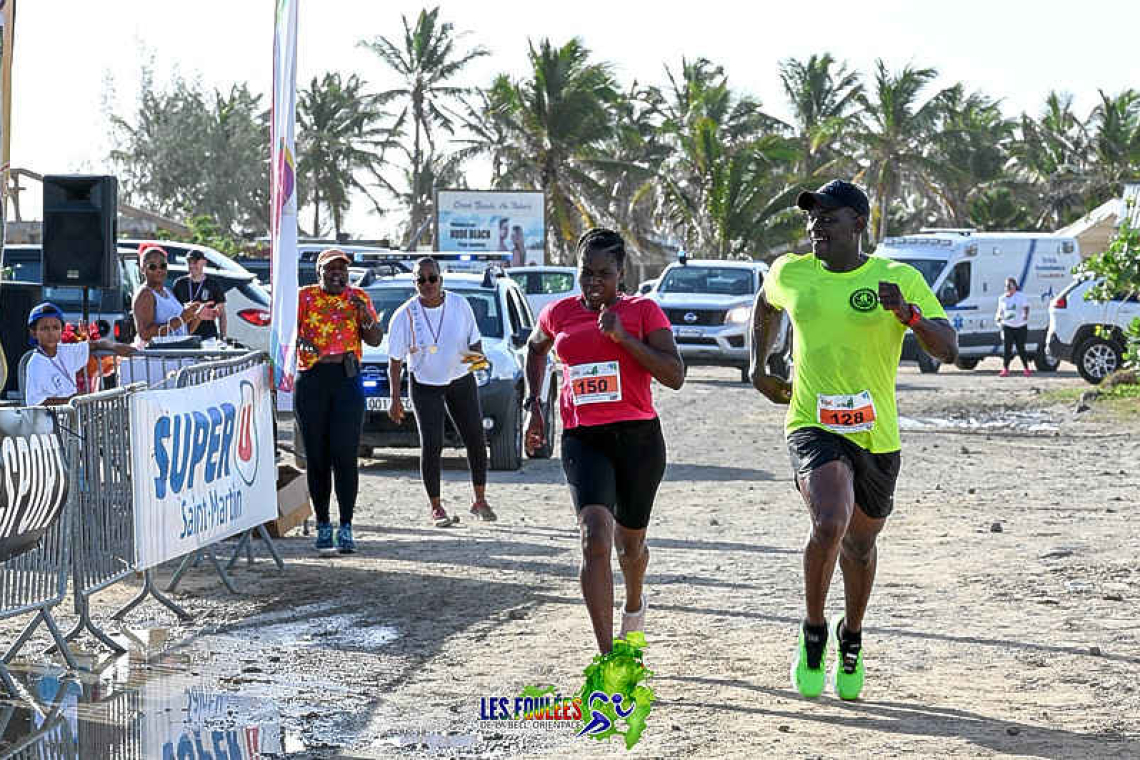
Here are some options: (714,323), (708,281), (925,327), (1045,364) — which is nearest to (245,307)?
(714,323)

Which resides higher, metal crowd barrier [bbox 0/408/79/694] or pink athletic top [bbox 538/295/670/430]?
pink athletic top [bbox 538/295/670/430]

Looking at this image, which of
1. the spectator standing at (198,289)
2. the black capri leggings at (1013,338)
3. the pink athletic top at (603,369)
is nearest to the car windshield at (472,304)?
the spectator standing at (198,289)

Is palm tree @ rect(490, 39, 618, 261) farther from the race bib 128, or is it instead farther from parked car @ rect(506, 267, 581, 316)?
the race bib 128

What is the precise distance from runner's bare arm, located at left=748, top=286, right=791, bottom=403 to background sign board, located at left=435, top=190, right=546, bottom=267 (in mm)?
46578

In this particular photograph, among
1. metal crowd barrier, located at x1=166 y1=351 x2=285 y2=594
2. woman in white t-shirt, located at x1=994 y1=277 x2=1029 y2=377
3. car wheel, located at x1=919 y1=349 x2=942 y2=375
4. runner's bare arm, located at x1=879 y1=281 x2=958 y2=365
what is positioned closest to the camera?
runner's bare arm, located at x1=879 y1=281 x2=958 y2=365

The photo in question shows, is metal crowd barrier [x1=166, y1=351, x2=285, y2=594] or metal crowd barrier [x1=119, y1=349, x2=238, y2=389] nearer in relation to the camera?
metal crowd barrier [x1=166, y1=351, x2=285, y2=594]

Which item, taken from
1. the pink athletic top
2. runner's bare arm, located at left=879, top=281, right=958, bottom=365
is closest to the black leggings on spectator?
the pink athletic top

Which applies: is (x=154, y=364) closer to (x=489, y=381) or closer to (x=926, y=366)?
(x=489, y=381)

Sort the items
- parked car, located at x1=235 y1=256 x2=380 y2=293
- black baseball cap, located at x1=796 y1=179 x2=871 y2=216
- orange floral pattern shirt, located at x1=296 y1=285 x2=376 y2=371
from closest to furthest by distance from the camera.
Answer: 1. black baseball cap, located at x1=796 y1=179 x2=871 y2=216
2. orange floral pattern shirt, located at x1=296 y1=285 x2=376 y2=371
3. parked car, located at x1=235 y1=256 x2=380 y2=293

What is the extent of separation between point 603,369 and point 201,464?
3031 millimetres

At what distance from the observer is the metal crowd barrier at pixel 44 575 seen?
25.3ft

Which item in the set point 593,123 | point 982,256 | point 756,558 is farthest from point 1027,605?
point 593,123

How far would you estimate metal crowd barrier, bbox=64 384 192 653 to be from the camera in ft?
27.2

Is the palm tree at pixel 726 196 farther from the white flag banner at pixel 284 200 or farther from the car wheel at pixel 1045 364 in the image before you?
the white flag banner at pixel 284 200
